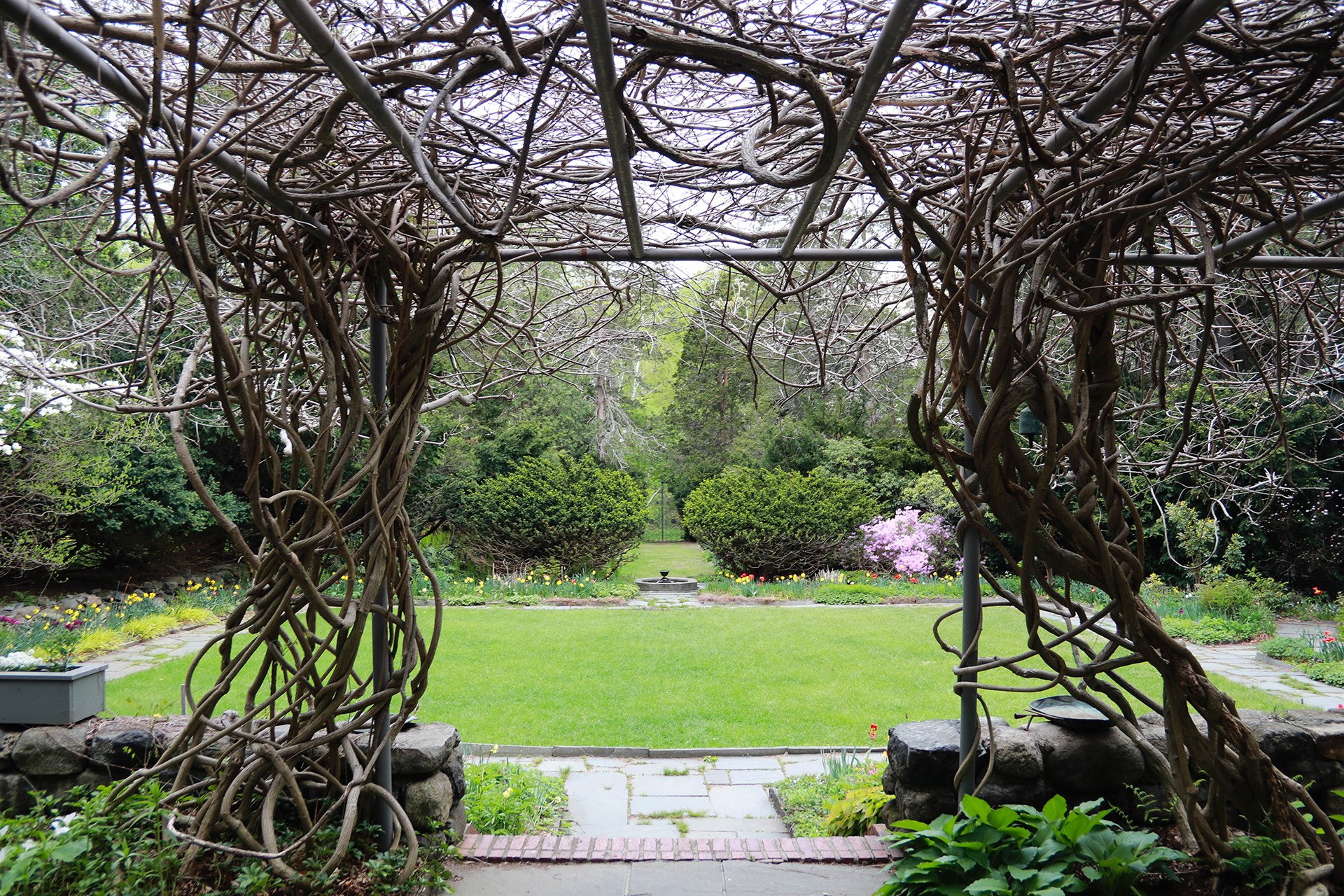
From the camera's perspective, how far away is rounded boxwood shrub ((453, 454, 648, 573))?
33.2 ft

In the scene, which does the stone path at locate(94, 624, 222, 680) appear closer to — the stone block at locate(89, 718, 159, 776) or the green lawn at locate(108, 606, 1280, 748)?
the green lawn at locate(108, 606, 1280, 748)

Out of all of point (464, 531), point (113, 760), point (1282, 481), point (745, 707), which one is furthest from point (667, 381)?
point (113, 760)

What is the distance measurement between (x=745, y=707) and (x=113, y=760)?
3.42m

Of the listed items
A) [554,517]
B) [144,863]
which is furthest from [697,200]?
[554,517]

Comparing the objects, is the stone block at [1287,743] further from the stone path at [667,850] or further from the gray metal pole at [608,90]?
the gray metal pole at [608,90]

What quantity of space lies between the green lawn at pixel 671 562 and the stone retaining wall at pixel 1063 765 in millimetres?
7975

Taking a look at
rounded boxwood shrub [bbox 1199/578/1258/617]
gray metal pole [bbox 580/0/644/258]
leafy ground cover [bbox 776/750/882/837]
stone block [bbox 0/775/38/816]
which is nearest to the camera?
gray metal pole [bbox 580/0/644/258]

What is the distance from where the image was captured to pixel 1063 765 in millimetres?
2586

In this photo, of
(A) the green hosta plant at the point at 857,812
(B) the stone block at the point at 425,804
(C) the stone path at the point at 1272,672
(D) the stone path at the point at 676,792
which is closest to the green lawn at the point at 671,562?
(C) the stone path at the point at 1272,672

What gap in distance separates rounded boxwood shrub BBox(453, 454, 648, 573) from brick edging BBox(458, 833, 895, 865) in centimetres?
752

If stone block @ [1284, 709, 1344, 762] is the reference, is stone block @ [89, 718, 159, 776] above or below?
above

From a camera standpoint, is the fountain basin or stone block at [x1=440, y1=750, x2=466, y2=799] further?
→ the fountain basin

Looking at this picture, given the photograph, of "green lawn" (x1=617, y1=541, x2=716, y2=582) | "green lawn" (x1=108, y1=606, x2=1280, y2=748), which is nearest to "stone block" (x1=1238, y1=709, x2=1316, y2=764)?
"green lawn" (x1=108, y1=606, x2=1280, y2=748)

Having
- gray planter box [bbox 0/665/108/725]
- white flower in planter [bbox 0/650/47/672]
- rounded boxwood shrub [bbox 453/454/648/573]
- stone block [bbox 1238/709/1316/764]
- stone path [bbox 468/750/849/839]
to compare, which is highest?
rounded boxwood shrub [bbox 453/454/648/573]
